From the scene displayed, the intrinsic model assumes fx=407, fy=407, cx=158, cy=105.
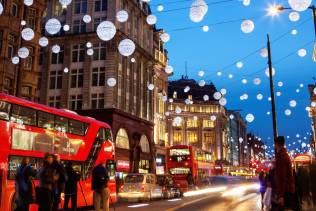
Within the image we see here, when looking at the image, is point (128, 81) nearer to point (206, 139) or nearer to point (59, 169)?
point (59, 169)

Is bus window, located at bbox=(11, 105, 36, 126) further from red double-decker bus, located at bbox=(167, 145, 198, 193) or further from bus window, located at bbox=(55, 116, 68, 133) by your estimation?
red double-decker bus, located at bbox=(167, 145, 198, 193)

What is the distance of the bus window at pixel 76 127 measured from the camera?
18314 millimetres

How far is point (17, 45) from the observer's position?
3106 cm

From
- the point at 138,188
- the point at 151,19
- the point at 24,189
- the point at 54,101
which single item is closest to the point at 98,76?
the point at 54,101

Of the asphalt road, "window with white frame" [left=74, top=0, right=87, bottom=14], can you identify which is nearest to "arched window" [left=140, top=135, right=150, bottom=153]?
"window with white frame" [left=74, top=0, right=87, bottom=14]

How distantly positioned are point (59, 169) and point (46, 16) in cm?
4001

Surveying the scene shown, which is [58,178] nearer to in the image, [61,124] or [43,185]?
[43,185]

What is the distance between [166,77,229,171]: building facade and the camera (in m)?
96.8

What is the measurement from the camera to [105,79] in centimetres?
4475

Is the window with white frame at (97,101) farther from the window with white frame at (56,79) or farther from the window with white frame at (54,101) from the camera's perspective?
the window with white frame at (56,79)

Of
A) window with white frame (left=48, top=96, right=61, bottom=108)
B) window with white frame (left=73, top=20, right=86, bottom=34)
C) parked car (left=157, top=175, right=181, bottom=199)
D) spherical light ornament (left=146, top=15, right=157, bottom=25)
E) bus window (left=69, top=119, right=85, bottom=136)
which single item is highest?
window with white frame (left=73, top=20, right=86, bottom=34)

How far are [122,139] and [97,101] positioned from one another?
4951 millimetres

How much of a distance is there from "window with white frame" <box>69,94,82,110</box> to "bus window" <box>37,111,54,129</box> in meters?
28.2

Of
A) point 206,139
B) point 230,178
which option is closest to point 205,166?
point 230,178
